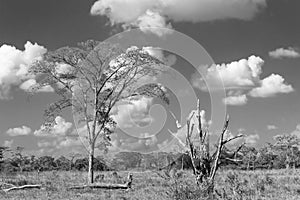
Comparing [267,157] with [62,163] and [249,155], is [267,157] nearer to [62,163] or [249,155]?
[249,155]

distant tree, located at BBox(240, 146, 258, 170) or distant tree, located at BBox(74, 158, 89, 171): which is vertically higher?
distant tree, located at BBox(240, 146, 258, 170)

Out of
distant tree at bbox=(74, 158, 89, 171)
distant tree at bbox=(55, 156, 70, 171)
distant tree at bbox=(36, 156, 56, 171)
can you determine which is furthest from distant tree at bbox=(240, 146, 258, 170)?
distant tree at bbox=(36, 156, 56, 171)

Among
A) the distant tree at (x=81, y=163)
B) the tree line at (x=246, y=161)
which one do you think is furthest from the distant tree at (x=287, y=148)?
the distant tree at (x=81, y=163)

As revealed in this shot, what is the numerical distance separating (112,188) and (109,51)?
37.7ft

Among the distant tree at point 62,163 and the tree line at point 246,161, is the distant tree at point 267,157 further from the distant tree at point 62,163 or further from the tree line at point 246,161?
the distant tree at point 62,163

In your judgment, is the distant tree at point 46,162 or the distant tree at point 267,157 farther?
the distant tree at point 267,157

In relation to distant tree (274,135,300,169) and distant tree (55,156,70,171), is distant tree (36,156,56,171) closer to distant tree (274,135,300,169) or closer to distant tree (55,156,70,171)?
distant tree (55,156,70,171)

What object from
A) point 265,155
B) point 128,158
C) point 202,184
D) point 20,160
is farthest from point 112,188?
point 265,155

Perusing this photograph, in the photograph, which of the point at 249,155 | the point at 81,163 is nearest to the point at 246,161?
the point at 249,155

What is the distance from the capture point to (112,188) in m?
23.0

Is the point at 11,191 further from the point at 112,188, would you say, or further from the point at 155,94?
the point at 155,94

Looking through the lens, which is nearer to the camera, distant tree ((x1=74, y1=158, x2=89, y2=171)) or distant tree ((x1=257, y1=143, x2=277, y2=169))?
distant tree ((x1=74, y1=158, x2=89, y2=171))

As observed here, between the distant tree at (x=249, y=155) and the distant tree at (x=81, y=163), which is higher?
the distant tree at (x=249, y=155)

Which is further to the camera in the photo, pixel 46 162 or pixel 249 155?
pixel 249 155
